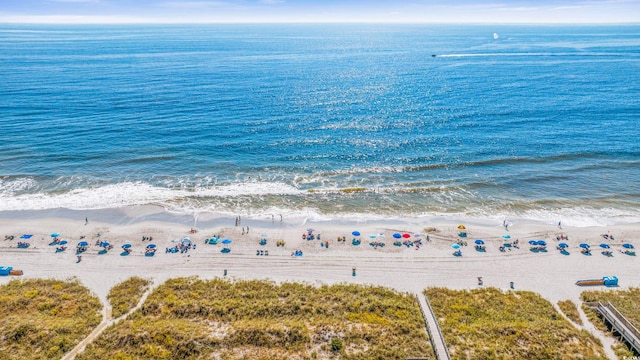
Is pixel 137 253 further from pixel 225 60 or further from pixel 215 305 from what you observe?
pixel 225 60

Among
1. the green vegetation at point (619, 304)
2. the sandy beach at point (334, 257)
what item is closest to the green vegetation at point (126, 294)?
the sandy beach at point (334, 257)

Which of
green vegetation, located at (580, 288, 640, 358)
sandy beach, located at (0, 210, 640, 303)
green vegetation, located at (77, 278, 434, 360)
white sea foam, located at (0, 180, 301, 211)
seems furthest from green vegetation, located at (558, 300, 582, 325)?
white sea foam, located at (0, 180, 301, 211)

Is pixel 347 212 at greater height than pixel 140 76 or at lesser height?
lesser

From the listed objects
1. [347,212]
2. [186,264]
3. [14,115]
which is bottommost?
[186,264]

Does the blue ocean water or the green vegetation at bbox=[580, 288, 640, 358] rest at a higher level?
the blue ocean water

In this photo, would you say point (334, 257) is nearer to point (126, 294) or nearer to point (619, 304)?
point (126, 294)

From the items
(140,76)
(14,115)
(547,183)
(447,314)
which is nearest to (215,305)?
(447,314)

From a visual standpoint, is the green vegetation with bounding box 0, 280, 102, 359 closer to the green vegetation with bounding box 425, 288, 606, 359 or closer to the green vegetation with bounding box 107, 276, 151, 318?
the green vegetation with bounding box 107, 276, 151, 318

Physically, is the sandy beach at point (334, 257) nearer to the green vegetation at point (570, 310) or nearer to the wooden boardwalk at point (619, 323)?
the green vegetation at point (570, 310)
